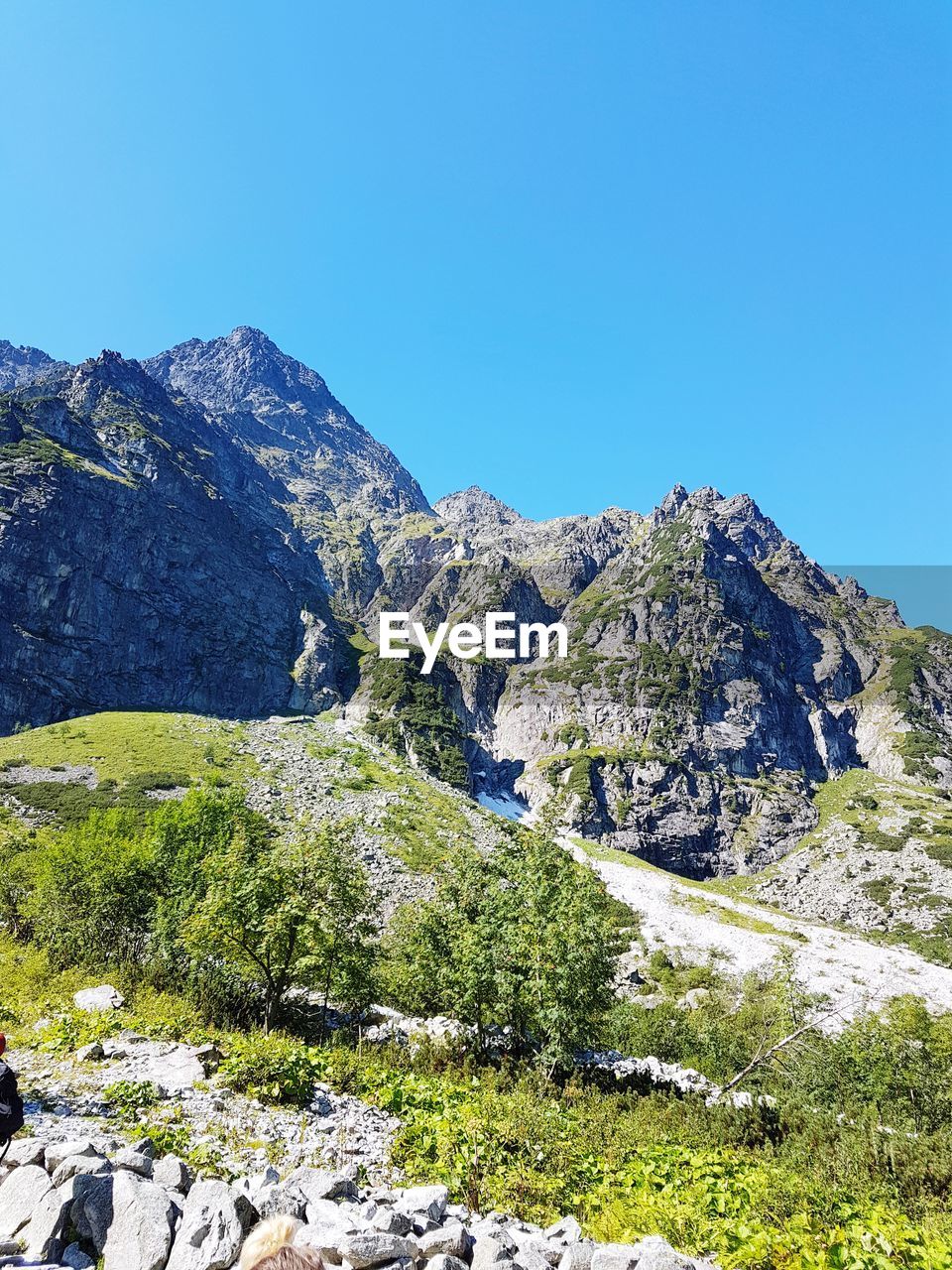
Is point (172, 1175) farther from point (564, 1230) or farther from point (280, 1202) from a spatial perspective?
point (564, 1230)

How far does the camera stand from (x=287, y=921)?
766 inches

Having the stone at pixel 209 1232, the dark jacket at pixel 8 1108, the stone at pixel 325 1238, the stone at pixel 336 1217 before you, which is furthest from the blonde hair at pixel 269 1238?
the dark jacket at pixel 8 1108

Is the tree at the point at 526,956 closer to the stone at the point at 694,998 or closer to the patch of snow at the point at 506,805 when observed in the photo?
the stone at the point at 694,998

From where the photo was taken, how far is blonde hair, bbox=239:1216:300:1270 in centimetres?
350

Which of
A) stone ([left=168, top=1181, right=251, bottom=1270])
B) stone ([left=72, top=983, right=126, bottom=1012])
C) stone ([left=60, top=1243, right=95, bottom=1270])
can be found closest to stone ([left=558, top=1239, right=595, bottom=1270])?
stone ([left=168, top=1181, right=251, bottom=1270])

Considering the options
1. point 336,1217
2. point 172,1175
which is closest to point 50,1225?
point 172,1175

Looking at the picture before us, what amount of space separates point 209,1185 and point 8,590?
138078 millimetres

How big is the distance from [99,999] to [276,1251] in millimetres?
20222

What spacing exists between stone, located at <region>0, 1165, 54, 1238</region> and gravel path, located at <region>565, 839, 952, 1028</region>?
135ft

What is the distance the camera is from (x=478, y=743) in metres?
159

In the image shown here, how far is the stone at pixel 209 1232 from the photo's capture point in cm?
613

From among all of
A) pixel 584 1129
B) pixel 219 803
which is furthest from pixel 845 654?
pixel 584 1129

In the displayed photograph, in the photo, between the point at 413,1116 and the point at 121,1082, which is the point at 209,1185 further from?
the point at 413,1116

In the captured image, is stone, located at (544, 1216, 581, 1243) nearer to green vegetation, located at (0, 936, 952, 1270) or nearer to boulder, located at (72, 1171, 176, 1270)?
green vegetation, located at (0, 936, 952, 1270)
